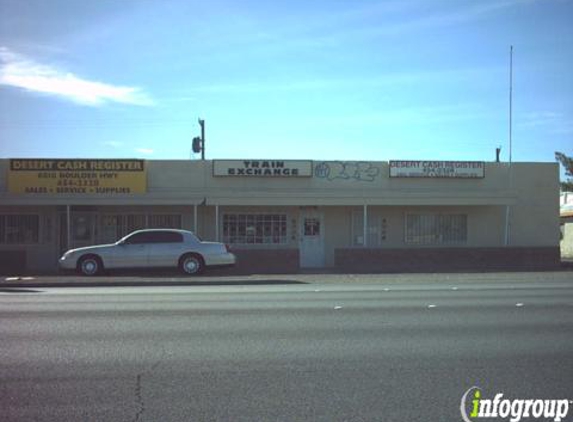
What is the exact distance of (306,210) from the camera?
23.3m

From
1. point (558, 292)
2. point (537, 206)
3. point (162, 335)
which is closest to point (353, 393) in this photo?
point (162, 335)

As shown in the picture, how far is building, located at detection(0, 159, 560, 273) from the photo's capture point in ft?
71.7

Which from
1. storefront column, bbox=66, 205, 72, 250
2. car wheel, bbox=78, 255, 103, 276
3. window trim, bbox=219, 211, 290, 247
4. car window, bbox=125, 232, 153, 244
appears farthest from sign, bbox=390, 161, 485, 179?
storefront column, bbox=66, 205, 72, 250

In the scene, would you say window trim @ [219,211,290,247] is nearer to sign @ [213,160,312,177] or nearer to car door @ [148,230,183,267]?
sign @ [213,160,312,177]

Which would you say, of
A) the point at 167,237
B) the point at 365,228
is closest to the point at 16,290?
the point at 167,237

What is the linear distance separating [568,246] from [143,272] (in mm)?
22730

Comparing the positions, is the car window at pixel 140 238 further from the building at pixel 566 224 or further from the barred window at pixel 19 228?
the building at pixel 566 224

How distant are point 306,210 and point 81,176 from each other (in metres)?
8.69

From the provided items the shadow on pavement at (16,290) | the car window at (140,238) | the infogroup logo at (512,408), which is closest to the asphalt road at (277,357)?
the infogroup logo at (512,408)

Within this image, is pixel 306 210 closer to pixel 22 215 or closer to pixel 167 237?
pixel 167 237

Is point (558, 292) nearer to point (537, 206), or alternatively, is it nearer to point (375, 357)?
point (375, 357)

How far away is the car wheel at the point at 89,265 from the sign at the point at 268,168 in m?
6.49

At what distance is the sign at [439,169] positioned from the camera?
23.7 metres

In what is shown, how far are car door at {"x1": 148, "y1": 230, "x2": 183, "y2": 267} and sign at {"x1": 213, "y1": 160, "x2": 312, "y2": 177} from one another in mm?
4980
